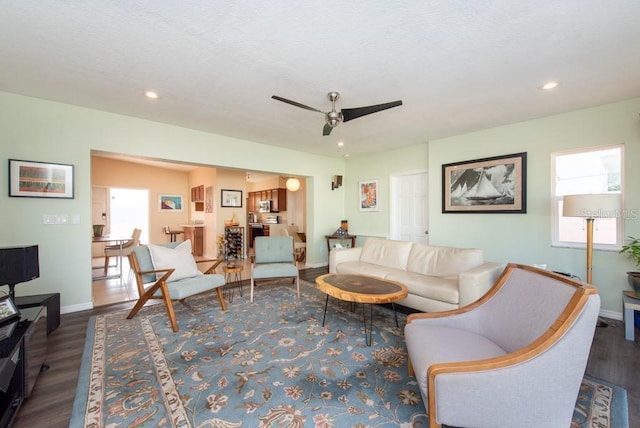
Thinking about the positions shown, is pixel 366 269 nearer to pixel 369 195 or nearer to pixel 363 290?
pixel 363 290

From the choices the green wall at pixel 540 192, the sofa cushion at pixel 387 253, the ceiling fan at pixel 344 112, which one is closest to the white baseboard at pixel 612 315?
the green wall at pixel 540 192

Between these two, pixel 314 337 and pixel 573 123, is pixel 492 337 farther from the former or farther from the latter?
pixel 573 123

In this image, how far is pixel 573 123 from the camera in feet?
11.5

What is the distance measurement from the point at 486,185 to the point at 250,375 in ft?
13.8

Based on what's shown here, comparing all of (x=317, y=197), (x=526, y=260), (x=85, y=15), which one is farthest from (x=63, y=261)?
(x=526, y=260)

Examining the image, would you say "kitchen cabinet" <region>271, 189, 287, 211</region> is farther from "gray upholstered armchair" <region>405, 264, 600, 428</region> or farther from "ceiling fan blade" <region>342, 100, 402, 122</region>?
"gray upholstered armchair" <region>405, 264, 600, 428</region>

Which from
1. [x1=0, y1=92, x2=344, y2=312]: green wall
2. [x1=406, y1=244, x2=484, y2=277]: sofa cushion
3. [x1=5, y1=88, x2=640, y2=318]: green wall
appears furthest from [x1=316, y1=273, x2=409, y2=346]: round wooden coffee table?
[x1=0, y1=92, x2=344, y2=312]: green wall

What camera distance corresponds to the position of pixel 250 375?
2021 millimetres

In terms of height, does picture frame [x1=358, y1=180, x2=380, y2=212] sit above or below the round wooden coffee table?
above

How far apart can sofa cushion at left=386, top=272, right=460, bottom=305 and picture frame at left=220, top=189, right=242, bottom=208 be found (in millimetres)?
5330

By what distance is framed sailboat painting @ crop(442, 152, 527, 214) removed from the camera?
3949 mm

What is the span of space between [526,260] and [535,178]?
1177 millimetres

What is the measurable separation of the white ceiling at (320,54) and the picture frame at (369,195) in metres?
2.47

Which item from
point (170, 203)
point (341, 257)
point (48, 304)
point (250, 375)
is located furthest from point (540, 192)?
point (170, 203)
